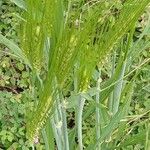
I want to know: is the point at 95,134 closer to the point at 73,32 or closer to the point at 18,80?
the point at 73,32

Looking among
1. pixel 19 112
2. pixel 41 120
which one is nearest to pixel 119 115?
pixel 41 120

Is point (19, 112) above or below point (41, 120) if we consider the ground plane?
above

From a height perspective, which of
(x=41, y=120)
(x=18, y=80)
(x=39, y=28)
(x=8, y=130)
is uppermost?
(x=18, y=80)

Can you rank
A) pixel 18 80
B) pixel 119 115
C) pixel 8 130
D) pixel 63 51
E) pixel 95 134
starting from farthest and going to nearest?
pixel 18 80
pixel 8 130
pixel 95 134
pixel 119 115
pixel 63 51

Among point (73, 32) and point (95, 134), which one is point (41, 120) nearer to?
point (73, 32)

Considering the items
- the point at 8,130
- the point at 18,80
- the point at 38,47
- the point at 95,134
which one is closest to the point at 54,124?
the point at 95,134

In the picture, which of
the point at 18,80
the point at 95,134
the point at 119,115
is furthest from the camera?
the point at 18,80

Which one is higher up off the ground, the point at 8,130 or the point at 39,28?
the point at 8,130

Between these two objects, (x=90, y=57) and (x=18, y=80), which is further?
(x=18, y=80)

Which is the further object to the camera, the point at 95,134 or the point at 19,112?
the point at 19,112
